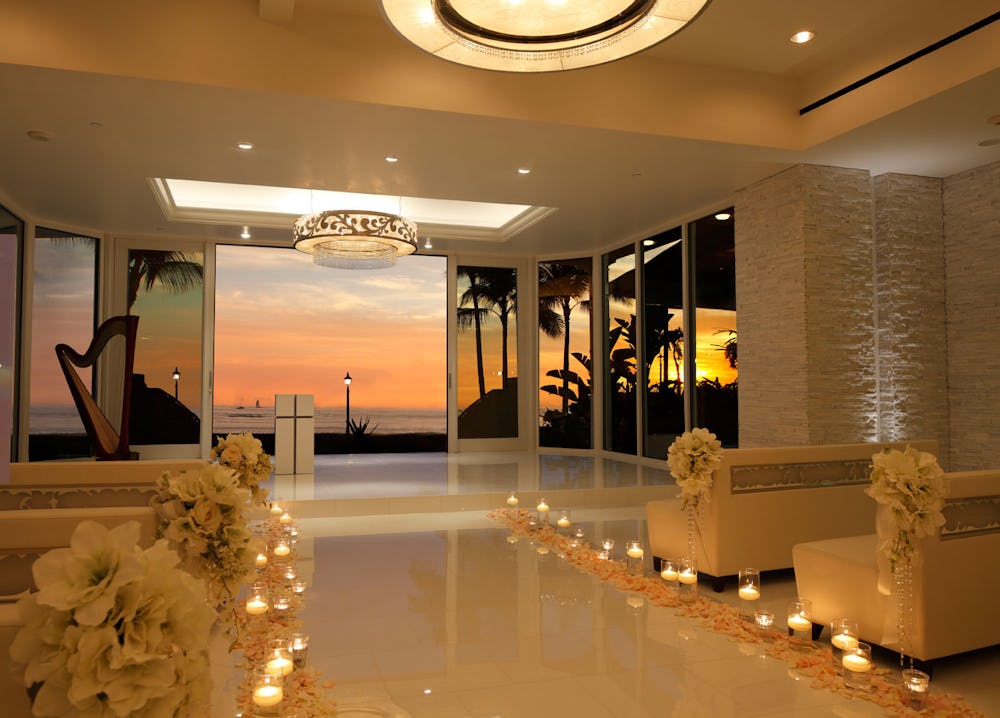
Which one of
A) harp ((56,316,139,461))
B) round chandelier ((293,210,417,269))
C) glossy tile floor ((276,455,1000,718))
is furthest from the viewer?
round chandelier ((293,210,417,269))

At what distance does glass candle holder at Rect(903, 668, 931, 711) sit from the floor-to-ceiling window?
11737mm

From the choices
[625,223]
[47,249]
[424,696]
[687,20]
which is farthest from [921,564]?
[47,249]

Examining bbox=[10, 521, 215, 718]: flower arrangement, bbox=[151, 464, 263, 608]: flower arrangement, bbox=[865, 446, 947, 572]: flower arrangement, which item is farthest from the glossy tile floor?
bbox=[10, 521, 215, 718]: flower arrangement

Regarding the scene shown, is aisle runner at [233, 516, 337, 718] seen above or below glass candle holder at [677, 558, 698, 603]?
below

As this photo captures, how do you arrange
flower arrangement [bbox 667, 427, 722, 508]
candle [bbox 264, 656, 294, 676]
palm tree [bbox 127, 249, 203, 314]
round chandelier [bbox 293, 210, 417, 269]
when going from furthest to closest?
palm tree [bbox 127, 249, 203, 314]
round chandelier [bbox 293, 210, 417, 269]
flower arrangement [bbox 667, 427, 722, 508]
candle [bbox 264, 656, 294, 676]

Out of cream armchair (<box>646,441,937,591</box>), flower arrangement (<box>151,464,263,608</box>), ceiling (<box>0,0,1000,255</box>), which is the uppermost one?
ceiling (<box>0,0,1000,255</box>)

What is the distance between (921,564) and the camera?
130 inches

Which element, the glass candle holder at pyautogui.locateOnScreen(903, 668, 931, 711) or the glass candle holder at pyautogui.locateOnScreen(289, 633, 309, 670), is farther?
the glass candle holder at pyautogui.locateOnScreen(289, 633, 309, 670)

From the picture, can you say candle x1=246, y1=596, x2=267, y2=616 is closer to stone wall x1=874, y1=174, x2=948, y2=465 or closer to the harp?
the harp

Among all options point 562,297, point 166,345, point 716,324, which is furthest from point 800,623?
point 166,345

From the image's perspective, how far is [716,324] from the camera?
372 inches

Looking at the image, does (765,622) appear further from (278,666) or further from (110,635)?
(110,635)

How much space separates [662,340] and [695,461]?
20.0ft

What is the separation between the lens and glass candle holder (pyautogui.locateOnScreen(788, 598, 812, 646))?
3.65 m
